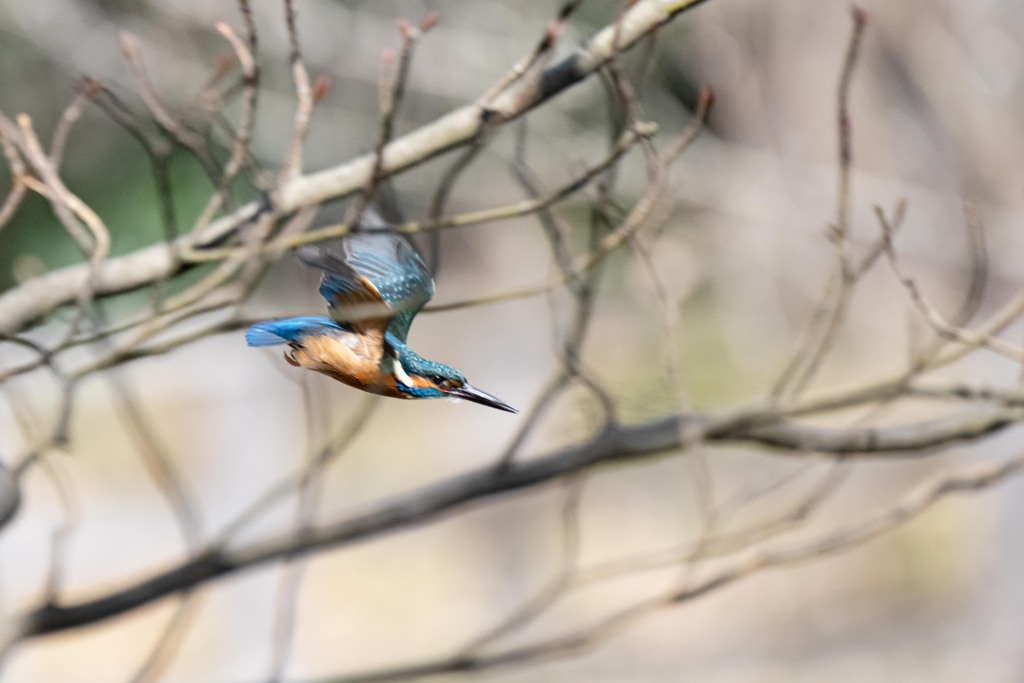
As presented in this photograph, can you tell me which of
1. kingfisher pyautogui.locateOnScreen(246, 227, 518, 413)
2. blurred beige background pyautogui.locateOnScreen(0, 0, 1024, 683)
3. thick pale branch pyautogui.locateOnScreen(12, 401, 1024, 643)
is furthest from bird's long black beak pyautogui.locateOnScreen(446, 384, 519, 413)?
blurred beige background pyautogui.locateOnScreen(0, 0, 1024, 683)

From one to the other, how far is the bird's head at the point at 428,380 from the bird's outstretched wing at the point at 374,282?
20 millimetres

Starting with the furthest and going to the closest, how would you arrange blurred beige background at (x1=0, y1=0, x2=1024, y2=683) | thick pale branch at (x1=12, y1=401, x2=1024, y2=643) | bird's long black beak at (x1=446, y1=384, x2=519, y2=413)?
blurred beige background at (x1=0, y1=0, x2=1024, y2=683) → thick pale branch at (x1=12, y1=401, x2=1024, y2=643) → bird's long black beak at (x1=446, y1=384, x2=519, y2=413)

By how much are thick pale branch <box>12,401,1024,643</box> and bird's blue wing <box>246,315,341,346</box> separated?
1.91 feet

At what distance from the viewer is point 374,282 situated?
0.54 m

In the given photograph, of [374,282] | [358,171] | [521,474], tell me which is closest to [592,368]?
[521,474]

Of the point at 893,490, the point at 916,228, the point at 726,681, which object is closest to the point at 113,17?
the point at 916,228

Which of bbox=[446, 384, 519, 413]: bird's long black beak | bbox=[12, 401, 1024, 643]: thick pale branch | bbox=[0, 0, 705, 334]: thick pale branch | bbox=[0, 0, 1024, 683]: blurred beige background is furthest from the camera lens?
bbox=[0, 0, 1024, 683]: blurred beige background

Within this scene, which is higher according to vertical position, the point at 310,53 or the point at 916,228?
the point at 310,53

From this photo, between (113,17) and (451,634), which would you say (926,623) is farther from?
(113,17)

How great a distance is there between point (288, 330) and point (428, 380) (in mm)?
64

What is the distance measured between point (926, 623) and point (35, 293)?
3831mm

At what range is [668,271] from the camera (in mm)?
2082

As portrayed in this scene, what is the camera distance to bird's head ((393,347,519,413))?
18.2 inches

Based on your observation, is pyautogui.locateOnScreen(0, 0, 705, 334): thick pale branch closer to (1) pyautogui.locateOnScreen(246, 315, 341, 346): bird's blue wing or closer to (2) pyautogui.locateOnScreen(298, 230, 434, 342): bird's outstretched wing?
(2) pyautogui.locateOnScreen(298, 230, 434, 342): bird's outstretched wing
